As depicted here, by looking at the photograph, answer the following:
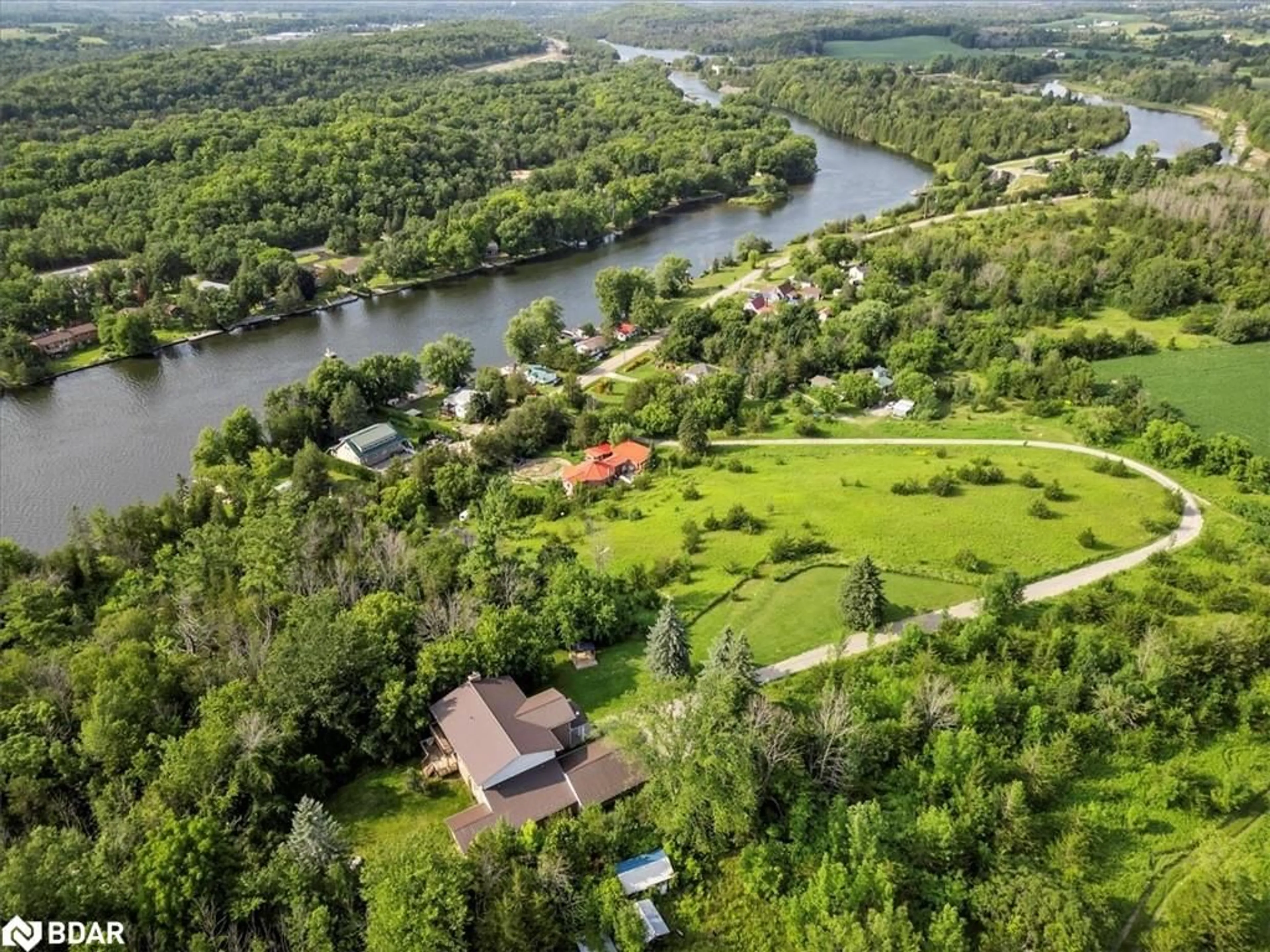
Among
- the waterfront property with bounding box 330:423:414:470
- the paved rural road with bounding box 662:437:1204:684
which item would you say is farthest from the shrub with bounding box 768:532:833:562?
the waterfront property with bounding box 330:423:414:470

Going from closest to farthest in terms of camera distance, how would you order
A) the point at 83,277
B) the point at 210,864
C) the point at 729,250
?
1. the point at 210,864
2. the point at 83,277
3. the point at 729,250

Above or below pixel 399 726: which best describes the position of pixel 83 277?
above

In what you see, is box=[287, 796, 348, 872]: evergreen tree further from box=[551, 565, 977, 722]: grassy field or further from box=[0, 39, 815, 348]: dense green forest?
box=[0, 39, 815, 348]: dense green forest

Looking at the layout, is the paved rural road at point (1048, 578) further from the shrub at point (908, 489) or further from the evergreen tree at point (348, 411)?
the evergreen tree at point (348, 411)

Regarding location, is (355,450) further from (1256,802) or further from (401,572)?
(1256,802)

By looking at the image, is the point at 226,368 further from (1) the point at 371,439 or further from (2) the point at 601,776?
(2) the point at 601,776

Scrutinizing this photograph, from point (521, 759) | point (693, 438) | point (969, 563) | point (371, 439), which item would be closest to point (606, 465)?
point (693, 438)

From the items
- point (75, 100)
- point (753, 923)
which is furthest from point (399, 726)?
point (75, 100)
